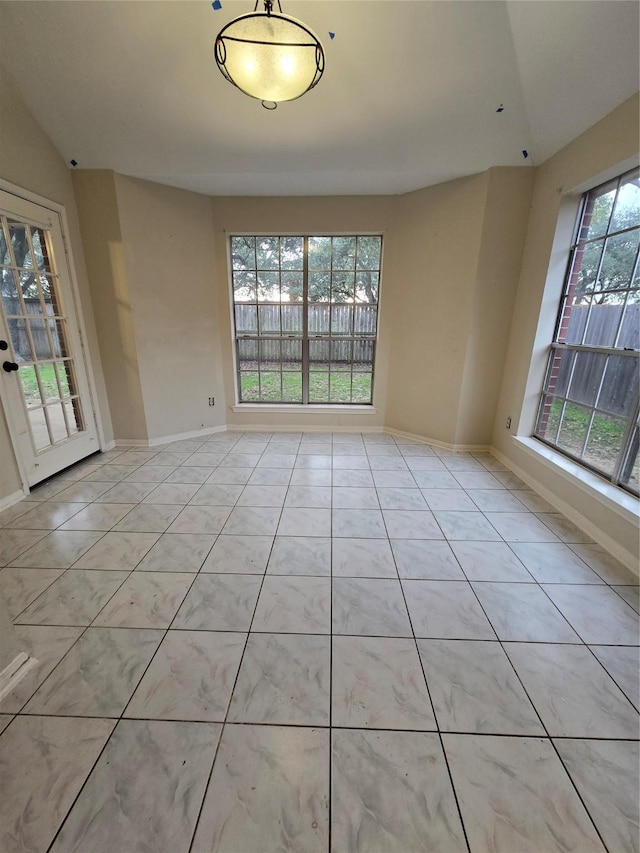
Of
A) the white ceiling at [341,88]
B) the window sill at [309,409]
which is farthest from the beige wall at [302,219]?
the window sill at [309,409]

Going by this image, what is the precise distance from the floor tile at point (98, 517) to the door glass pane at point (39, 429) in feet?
2.67

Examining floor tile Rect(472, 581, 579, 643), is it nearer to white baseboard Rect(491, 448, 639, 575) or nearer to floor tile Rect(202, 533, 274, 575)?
white baseboard Rect(491, 448, 639, 575)

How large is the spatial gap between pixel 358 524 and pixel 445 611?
2.53 feet

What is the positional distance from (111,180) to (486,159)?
3250 mm

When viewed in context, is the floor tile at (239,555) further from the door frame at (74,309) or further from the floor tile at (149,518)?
the door frame at (74,309)

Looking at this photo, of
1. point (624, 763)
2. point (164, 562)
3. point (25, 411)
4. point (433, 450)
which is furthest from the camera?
point (433, 450)

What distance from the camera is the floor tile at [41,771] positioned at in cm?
89

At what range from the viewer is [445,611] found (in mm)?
1572

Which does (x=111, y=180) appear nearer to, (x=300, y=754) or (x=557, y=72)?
(x=557, y=72)

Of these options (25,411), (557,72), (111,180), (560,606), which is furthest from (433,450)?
(111,180)

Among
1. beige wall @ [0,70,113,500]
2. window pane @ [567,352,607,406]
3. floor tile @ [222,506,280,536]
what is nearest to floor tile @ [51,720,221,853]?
floor tile @ [222,506,280,536]

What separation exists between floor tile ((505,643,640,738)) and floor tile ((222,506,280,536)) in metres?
1.42

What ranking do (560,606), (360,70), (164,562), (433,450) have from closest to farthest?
(560,606), (164,562), (360,70), (433,450)

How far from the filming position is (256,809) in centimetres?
94
